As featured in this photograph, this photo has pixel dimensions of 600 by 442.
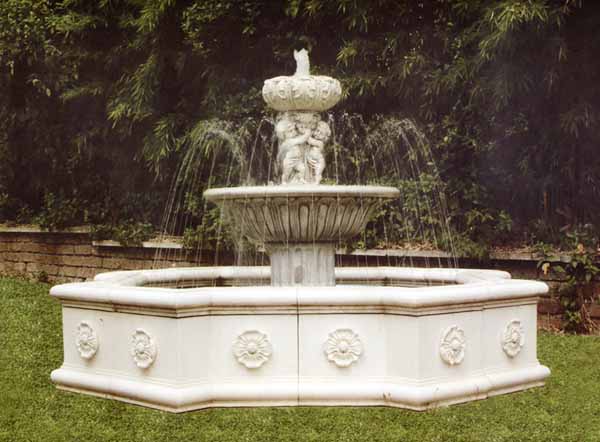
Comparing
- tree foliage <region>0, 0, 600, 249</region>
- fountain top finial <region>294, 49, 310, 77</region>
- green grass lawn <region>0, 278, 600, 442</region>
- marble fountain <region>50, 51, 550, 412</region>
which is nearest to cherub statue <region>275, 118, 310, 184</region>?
fountain top finial <region>294, 49, 310, 77</region>

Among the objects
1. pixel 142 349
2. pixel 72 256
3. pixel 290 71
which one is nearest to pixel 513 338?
pixel 142 349

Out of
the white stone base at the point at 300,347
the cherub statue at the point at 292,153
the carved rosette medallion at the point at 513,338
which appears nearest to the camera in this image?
the white stone base at the point at 300,347

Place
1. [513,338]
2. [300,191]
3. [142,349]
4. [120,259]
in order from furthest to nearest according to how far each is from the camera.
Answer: [120,259], [300,191], [513,338], [142,349]

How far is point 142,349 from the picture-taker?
5.27 meters

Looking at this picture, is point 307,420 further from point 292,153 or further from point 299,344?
point 292,153

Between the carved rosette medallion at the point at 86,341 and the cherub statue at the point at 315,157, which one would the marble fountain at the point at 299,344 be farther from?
the cherub statue at the point at 315,157

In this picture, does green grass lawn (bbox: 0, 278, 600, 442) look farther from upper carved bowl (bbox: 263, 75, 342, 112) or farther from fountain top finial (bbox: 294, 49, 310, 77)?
fountain top finial (bbox: 294, 49, 310, 77)

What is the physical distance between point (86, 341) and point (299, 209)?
1806 mm

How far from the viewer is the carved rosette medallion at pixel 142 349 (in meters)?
5.23

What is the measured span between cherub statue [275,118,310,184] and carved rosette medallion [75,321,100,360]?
6.59 feet

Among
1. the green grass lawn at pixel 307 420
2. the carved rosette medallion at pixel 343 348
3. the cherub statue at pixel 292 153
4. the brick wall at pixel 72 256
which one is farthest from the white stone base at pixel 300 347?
the brick wall at pixel 72 256

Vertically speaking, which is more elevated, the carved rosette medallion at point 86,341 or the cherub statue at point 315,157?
the cherub statue at point 315,157

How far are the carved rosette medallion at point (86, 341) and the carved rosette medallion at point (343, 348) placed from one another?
1628 mm

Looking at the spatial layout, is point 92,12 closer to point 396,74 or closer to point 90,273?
point 90,273
